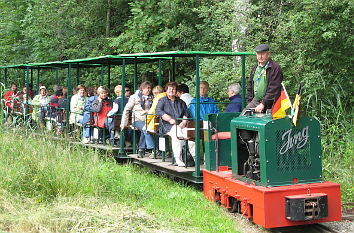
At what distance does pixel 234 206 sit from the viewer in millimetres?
7254

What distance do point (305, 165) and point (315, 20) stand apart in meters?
5.33

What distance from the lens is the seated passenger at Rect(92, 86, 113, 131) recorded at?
12.4 metres

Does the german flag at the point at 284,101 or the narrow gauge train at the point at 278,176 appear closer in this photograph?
the narrow gauge train at the point at 278,176

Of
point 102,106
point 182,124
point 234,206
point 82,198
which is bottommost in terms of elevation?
point 234,206

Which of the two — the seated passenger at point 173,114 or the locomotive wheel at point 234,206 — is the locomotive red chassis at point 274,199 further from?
the seated passenger at point 173,114

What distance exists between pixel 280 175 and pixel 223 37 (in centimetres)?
846

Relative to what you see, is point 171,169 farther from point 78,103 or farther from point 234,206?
point 78,103

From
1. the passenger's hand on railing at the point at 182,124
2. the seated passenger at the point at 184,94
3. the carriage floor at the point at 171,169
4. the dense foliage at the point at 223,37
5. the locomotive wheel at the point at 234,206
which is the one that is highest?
the dense foliage at the point at 223,37

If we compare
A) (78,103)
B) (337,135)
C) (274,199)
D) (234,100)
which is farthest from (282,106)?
(78,103)

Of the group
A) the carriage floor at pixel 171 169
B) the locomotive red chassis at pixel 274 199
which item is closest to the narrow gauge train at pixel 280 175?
the locomotive red chassis at pixel 274 199

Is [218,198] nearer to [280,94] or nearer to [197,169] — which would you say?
[197,169]

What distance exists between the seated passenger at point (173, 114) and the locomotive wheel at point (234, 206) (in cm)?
215

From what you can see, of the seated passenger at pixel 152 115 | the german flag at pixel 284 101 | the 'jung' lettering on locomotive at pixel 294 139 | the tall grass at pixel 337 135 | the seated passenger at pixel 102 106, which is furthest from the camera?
the seated passenger at pixel 102 106

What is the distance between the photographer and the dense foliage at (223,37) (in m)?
11.0
